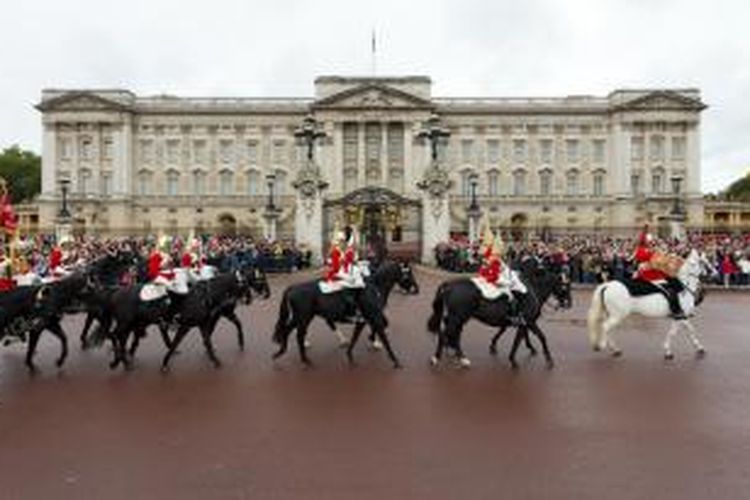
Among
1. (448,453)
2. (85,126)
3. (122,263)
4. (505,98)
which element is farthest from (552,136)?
(448,453)

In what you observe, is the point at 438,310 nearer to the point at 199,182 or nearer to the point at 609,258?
the point at 609,258

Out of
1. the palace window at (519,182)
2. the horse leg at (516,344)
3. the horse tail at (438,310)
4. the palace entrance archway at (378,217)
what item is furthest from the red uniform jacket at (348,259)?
the palace window at (519,182)

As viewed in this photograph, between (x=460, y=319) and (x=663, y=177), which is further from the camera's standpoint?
(x=663, y=177)

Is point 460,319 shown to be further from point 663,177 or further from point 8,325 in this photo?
point 663,177

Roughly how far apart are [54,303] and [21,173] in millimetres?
105939

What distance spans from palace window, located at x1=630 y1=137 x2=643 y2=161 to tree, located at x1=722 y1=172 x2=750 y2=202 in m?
29.6

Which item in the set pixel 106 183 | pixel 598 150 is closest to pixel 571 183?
pixel 598 150

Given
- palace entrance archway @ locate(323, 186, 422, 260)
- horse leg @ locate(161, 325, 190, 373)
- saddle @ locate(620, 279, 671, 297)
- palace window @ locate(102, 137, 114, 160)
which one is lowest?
horse leg @ locate(161, 325, 190, 373)

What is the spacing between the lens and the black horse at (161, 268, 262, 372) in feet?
45.8

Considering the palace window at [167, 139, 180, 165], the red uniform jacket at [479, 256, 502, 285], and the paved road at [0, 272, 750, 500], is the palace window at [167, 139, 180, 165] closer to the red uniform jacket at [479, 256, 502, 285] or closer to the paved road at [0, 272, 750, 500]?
the paved road at [0, 272, 750, 500]

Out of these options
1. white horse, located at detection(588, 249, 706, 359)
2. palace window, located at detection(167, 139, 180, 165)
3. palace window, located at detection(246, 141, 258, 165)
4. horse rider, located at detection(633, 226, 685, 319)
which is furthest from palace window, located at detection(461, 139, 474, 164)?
white horse, located at detection(588, 249, 706, 359)

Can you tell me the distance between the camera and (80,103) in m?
87.9

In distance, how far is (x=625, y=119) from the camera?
90.0 metres

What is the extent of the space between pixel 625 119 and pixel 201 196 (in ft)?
140
